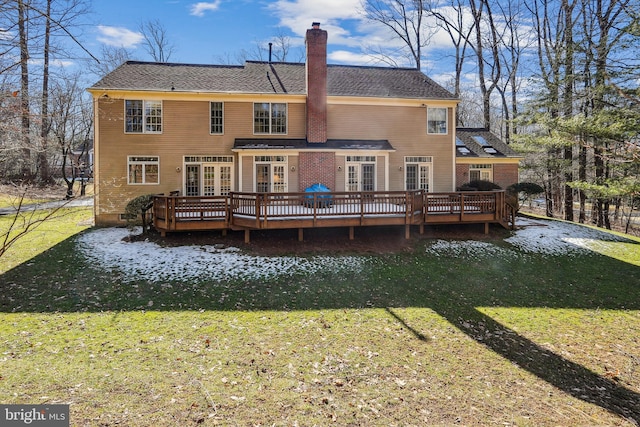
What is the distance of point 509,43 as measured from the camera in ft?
88.2

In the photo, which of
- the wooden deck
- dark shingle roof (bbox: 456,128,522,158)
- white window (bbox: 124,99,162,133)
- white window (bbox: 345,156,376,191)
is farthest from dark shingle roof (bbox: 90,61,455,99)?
the wooden deck

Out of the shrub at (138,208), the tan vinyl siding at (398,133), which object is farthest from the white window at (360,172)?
the shrub at (138,208)

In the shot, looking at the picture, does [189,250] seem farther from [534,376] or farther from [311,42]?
[311,42]

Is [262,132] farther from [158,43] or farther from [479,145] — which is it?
[158,43]

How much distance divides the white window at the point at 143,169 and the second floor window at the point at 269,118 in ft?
14.7

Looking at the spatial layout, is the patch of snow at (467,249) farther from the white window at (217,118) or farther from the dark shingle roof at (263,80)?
the white window at (217,118)

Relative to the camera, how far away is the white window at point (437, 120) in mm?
16844

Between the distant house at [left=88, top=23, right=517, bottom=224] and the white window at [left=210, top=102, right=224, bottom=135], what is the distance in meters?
0.04

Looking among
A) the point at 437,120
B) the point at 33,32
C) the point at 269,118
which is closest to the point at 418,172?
the point at 437,120

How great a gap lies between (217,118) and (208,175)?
2.52m

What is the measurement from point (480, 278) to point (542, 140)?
36.2ft

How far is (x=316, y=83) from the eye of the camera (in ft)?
51.2

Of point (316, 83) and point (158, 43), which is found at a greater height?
point (158, 43)

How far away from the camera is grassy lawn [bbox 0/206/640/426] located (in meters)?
4.75
